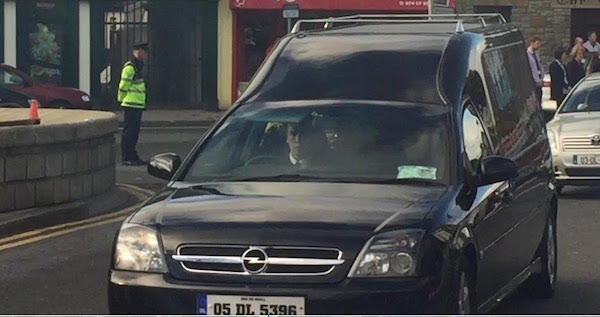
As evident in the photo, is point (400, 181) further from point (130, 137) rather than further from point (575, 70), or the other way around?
point (575, 70)

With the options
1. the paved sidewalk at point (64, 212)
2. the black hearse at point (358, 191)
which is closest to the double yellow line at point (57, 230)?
the paved sidewalk at point (64, 212)

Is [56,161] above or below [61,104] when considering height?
above

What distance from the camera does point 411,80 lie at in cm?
791

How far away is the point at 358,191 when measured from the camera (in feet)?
23.0

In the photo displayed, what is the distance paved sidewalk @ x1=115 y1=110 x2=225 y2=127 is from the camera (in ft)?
97.2

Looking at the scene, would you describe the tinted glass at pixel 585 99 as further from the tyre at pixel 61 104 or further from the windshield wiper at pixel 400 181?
the tyre at pixel 61 104

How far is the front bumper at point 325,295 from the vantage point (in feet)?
20.6

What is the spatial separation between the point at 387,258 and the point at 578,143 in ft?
32.0

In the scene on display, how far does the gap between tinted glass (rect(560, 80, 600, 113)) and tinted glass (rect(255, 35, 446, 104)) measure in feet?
30.3

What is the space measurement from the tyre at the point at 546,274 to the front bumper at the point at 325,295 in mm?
3032

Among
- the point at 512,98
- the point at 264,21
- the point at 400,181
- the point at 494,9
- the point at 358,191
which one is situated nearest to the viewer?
the point at 358,191

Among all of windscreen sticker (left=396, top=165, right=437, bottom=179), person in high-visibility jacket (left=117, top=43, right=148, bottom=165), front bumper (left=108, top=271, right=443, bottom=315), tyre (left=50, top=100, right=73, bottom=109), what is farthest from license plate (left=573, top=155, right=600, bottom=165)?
tyre (left=50, top=100, right=73, bottom=109)

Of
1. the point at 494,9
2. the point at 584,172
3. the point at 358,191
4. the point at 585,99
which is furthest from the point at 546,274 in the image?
the point at 494,9

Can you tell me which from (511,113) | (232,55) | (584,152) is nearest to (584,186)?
(584,152)
